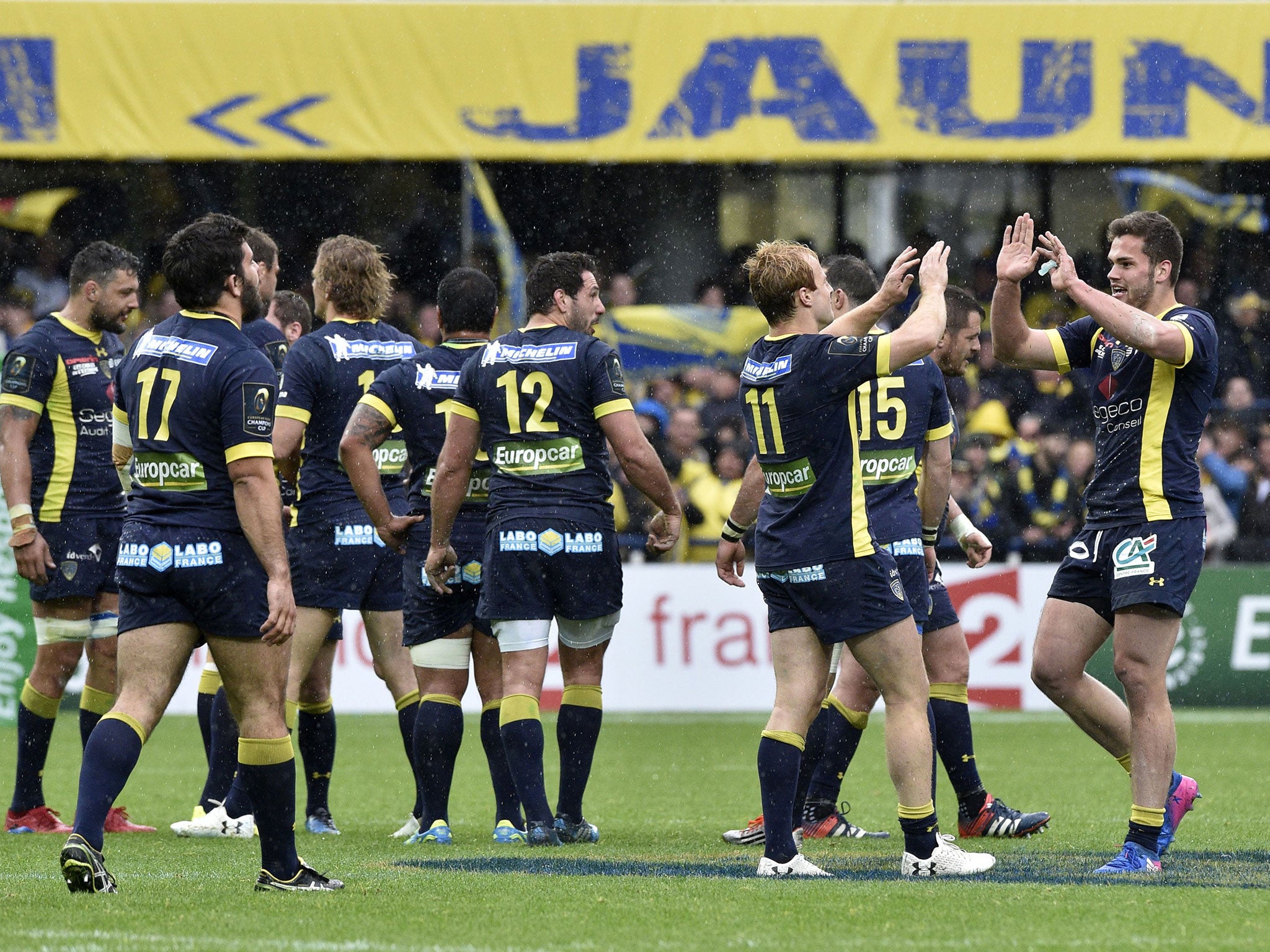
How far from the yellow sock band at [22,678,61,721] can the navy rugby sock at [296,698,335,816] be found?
3.82ft

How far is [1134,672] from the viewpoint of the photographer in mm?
6266

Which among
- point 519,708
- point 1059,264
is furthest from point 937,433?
point 519,708

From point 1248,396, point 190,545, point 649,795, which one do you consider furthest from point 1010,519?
point 190,545

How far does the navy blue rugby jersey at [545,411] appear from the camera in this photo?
23.9 feet

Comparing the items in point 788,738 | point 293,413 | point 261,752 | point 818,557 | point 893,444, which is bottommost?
point 788,738

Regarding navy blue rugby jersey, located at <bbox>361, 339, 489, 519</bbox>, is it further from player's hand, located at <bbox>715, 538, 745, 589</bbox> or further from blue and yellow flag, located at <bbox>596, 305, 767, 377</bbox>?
blue and yellow flag, located at <bbox>596, 305, 767, 377</bbox>

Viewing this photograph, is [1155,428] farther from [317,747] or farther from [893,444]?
[317,747]

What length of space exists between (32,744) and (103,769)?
98.8 inches

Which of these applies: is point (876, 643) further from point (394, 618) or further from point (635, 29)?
point (635, 29)

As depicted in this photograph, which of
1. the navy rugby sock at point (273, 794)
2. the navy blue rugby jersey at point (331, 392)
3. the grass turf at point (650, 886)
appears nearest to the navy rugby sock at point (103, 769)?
the grass turf at point (650, 886)

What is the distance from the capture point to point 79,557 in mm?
8117

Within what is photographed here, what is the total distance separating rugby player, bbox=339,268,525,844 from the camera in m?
7.48

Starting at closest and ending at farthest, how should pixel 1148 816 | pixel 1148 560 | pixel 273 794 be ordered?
pixel 273 794
pixel 1148 816
pixel 1148 560

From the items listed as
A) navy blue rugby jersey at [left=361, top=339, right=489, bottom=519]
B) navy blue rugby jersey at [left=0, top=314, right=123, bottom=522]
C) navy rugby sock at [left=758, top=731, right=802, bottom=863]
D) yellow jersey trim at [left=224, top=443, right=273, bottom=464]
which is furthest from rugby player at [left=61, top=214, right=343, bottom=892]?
navy blue rugby jersey at [left=0, top=314, right=123, bottom=522]
